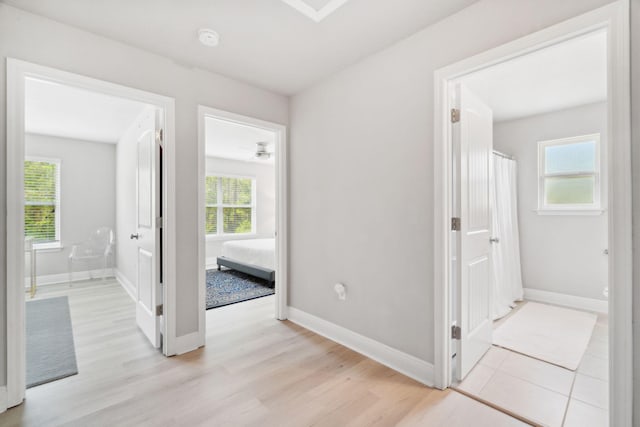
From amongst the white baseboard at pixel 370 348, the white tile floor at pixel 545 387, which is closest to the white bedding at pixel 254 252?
the white baseboard at pixel 370 348

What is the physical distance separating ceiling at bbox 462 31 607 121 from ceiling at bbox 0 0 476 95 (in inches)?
27.9

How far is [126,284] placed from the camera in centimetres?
455

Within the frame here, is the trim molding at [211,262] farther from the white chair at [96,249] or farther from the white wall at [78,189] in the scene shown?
the white wall at [78,189]

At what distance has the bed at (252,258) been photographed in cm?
469

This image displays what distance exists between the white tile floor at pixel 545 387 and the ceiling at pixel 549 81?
209 centimetres

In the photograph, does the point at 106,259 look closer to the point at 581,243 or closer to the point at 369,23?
the point at 369,23

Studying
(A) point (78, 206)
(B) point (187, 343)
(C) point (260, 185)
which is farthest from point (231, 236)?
(B) point (187, 343)

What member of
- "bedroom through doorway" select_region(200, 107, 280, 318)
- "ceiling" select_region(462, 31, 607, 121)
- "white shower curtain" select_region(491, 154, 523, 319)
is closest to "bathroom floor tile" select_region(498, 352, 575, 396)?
"white shower curtain" select_region(491, 154, 523, 319)

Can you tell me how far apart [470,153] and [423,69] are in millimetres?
695

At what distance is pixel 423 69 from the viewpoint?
6.86 feet

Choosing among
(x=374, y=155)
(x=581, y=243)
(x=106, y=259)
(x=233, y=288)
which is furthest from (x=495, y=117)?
(x=106, y=259)

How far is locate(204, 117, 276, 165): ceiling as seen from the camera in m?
4.36

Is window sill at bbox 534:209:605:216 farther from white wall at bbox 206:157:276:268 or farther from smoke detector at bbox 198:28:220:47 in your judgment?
white wall at bbox 206:157:276:268

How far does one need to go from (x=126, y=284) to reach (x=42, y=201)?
206 centimetres
